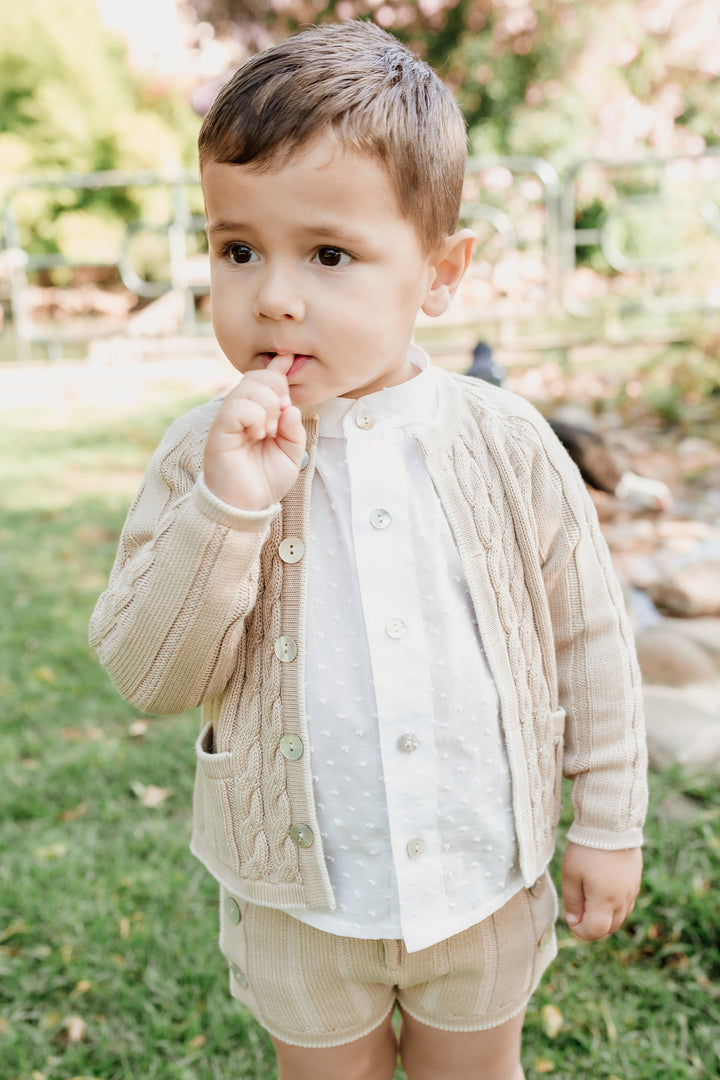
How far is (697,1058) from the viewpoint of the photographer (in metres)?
1.85

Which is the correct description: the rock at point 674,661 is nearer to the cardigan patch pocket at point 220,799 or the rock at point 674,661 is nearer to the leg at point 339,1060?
the leg at point 339,1060

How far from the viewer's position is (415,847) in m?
1.22

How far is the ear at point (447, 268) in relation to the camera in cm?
124

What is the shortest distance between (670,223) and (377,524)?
33.3 ft

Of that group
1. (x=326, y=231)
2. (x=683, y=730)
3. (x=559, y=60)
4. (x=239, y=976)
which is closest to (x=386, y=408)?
(x=326, y=231)

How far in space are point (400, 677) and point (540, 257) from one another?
8649mm

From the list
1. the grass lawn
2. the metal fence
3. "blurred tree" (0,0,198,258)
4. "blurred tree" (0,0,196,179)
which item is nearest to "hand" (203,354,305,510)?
the grass lawn

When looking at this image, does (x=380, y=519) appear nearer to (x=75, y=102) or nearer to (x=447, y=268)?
(x=447, y=268)

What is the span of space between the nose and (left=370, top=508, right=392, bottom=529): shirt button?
26cm

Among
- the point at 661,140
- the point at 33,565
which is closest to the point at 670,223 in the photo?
the point at 661,140

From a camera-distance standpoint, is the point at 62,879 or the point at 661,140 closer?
the point at 62,879

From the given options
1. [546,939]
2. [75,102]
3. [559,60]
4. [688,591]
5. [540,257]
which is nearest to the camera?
[546,939]

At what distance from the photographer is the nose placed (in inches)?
42.6

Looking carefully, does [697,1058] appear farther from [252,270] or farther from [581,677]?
[252,270]
